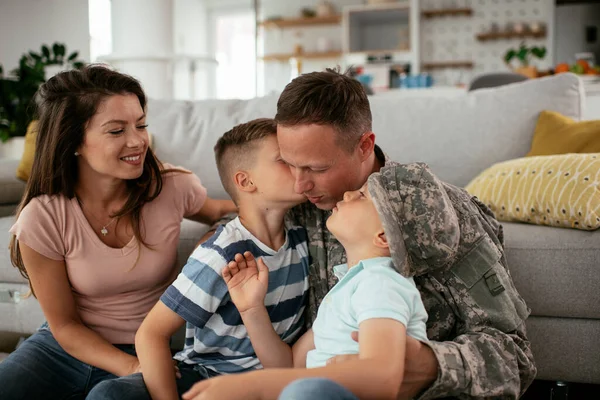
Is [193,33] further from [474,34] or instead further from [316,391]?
→ [316,391]

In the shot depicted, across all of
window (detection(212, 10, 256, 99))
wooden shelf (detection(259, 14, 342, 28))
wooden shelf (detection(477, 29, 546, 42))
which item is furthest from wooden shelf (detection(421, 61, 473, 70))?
window (detection(212, 10, 256, 99))

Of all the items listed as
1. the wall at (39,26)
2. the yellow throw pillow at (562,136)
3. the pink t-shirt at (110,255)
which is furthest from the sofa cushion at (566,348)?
the wall at (39,26)

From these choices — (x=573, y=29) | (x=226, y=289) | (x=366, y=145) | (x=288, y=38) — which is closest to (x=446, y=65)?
(x=573, y=29)

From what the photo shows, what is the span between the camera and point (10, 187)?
2.46 metres

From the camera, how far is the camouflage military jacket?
39.6 inches

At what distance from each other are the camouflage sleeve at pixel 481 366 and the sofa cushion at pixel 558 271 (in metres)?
0.53

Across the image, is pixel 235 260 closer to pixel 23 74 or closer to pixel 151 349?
pixel 151 349

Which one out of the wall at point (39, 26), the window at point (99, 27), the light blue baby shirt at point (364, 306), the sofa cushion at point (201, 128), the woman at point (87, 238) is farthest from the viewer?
the window at point (99, 27)

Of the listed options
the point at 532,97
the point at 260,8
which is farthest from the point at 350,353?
the point at 260,8

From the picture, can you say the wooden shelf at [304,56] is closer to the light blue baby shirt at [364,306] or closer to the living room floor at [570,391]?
the living room floor at [570,391]

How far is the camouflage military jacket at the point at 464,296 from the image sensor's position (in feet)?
3.30

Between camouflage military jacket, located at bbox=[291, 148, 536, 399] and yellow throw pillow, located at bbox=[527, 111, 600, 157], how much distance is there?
2.96ft

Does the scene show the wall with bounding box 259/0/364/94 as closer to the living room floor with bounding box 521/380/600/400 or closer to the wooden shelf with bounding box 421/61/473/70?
the wooden shelf with bounding box 421/61/473/70

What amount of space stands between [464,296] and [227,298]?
47cm
